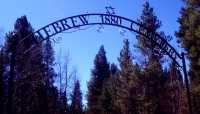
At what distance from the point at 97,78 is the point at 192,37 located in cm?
3527

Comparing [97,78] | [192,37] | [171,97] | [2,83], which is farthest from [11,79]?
[97,78]

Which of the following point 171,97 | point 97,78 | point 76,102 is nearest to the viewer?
point 171,97

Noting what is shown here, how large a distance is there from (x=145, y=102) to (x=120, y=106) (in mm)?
6662

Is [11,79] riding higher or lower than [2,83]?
lower

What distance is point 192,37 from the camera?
3120cm

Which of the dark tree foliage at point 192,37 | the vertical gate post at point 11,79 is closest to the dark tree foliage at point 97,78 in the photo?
the dark tree foliage at point 192,37

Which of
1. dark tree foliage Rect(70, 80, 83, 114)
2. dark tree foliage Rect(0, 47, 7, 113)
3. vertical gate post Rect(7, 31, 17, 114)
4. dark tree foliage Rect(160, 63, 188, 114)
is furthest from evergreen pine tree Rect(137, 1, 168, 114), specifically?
vertical gate post Rect(7, 31, 17, 114)

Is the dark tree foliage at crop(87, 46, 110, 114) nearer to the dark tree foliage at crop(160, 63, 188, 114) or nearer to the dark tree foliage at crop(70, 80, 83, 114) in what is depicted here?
the dark tree foliage at crop(70, 80, 83, 114)

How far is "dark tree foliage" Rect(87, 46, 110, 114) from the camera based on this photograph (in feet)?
212

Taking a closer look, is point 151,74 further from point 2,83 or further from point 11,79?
point 11,79

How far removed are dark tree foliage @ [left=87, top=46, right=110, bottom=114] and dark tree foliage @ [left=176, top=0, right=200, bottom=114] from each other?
32103mm

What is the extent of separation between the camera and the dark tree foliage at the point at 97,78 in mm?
64625

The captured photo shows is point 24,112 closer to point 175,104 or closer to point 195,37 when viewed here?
point 175,104

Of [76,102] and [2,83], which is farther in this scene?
[76,102]
